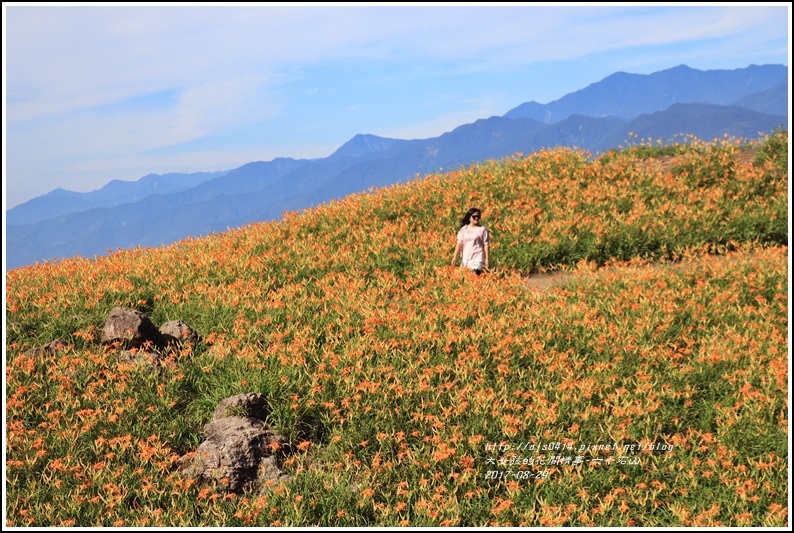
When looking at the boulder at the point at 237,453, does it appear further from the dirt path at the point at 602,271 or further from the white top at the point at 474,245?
the white top at the point at 474,245

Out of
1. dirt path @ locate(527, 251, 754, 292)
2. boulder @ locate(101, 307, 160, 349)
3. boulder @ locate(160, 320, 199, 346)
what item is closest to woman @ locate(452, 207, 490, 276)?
dirt path @ locate(527, 251, 754, 292)

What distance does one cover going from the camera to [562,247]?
12.4 meters

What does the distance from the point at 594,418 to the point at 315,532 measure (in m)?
3.14

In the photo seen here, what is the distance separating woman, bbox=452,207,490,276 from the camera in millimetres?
11141

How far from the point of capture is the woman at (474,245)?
11.1m

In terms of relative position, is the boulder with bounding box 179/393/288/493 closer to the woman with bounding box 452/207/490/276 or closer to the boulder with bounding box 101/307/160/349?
the boulder with bounding box 101/307/160/349

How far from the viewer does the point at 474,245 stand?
1122cm

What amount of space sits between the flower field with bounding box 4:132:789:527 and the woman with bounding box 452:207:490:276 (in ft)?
1.46

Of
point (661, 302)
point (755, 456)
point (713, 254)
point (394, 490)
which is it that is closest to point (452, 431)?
point (394, 490)

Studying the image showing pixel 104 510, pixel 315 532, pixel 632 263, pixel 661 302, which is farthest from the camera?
pixel 632 263

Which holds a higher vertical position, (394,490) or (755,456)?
(394,490)

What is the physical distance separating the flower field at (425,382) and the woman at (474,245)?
1.46 ft

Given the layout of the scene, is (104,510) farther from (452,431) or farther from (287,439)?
(452,431)

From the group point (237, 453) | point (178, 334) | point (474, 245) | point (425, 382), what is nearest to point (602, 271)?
point (474, 245)
